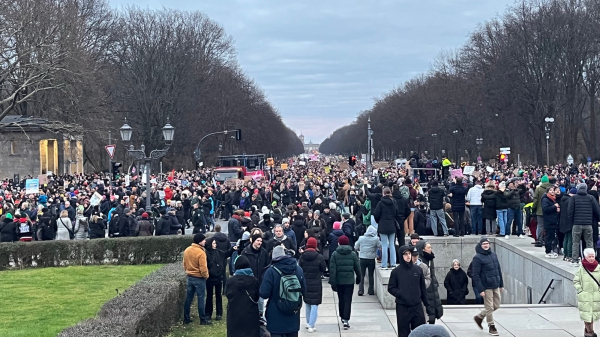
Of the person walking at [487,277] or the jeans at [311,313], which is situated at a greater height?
the person walking at [487,277]

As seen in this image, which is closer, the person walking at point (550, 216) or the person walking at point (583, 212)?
the person walking at point (583, 212)

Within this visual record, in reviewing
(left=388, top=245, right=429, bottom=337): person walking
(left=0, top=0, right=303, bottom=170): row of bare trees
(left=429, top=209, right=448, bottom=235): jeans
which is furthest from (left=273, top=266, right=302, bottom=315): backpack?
(left=0, top=0, right=303, bottom=170): row of bare trees

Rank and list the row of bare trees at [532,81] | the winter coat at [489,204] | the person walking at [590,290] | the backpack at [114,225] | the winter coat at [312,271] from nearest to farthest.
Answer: the person walking at [590,290] → the winter coat at [312,271] → the winter coat at [489,204] → the backpack at [114,225] → the row of bare trees at [532,81]

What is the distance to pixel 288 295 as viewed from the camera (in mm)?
9773

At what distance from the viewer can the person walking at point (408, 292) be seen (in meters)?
10.5

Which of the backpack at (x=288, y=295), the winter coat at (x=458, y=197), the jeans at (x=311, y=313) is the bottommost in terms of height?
the jeans at (x=311, y=313)

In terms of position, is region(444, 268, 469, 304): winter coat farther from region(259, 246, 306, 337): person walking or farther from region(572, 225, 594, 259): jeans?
region(259, 246, 306, 337): person walking

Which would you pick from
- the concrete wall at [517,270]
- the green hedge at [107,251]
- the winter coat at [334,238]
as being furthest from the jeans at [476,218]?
the green hedge at [107,251]

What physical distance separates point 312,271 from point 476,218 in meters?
10.1

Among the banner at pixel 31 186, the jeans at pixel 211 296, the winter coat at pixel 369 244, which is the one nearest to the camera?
the jeans at pixel 211 296

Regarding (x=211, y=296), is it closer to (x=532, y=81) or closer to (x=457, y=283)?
(x=457, y=283)

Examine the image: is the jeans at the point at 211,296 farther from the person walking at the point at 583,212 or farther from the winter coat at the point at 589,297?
the person walking at the point at 583,212

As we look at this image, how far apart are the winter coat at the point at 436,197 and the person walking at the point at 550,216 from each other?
9.98 ft

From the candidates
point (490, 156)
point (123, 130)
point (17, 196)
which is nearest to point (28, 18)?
point (17, 196)
